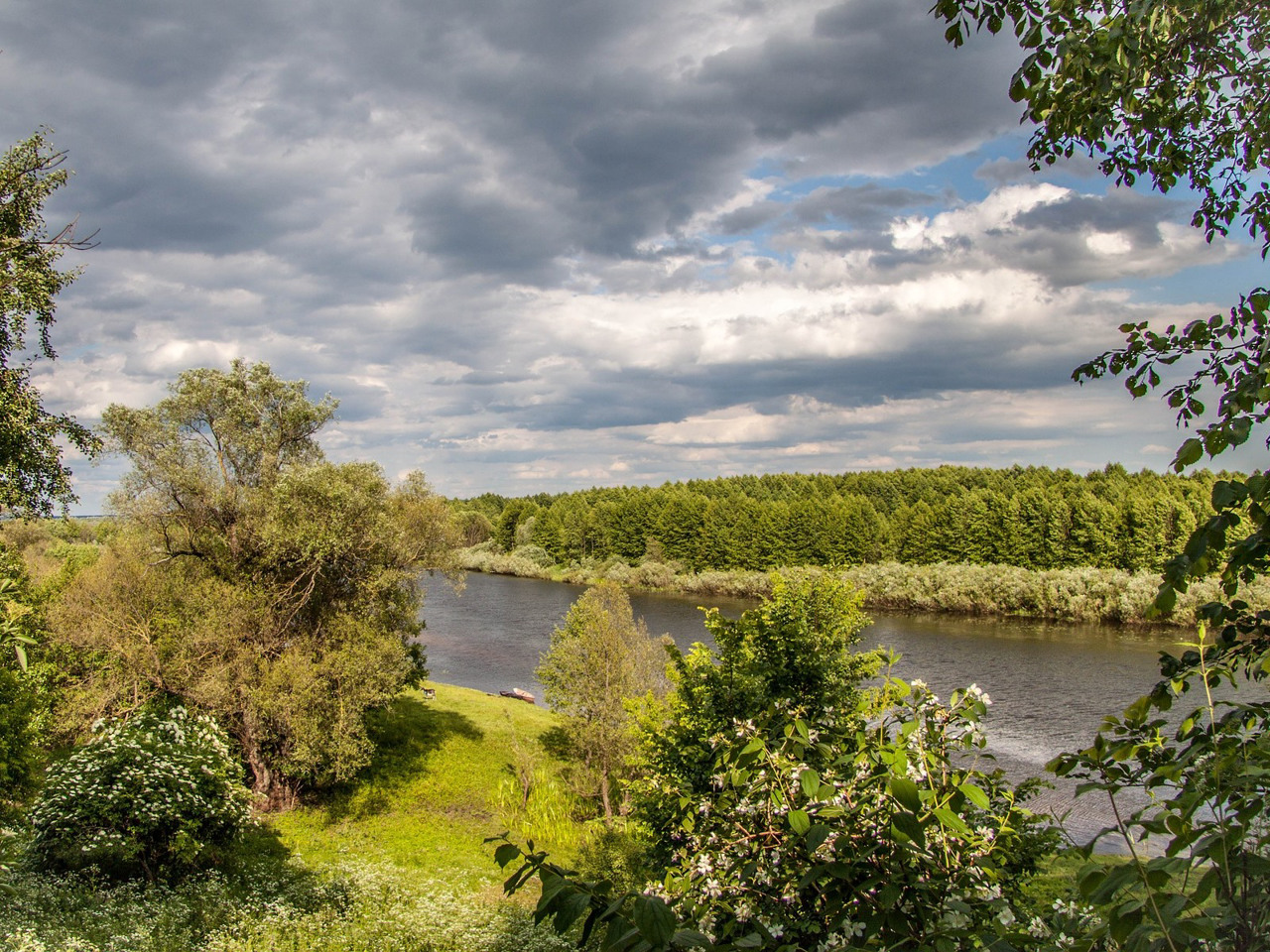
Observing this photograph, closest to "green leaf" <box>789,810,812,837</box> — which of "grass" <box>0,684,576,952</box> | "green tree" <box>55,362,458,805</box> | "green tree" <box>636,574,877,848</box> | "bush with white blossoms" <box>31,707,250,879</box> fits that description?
"green tree" <box>636,574,877,848</box>

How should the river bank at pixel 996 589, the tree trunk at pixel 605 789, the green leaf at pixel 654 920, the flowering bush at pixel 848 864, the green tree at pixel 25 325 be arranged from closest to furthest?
1. the green leaf at pixel 654 920
2. the flowering bush at pixel 848 864
3. the green tree at pixel 25 325
4. the tree trunk at pixel 605 789
5. the river bank at pixel 996 589

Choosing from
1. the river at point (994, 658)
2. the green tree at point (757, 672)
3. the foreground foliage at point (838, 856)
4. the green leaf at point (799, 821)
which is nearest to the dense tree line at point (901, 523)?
the river at point (994, 658)

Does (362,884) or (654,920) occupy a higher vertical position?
(654,920)

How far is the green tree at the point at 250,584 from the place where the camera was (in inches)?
780

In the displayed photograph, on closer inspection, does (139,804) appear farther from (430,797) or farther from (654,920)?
(654,920)

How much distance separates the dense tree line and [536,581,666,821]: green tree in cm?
2091

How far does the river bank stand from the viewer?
46656mm

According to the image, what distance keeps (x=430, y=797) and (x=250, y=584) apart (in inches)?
334

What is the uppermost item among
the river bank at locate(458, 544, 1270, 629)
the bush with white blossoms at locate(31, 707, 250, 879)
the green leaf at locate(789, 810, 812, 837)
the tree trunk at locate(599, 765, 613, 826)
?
the green leaf at locate(789, 810, 812, 837)

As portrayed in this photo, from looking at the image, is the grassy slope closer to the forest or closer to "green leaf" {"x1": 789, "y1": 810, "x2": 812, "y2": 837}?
the forest

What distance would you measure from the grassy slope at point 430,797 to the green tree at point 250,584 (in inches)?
62.9

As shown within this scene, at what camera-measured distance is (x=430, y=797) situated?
23031 millimetres

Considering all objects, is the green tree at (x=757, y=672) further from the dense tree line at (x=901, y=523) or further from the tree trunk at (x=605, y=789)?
the dense tree line at (x=901, y=523)

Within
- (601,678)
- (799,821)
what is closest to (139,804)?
(601,678)
